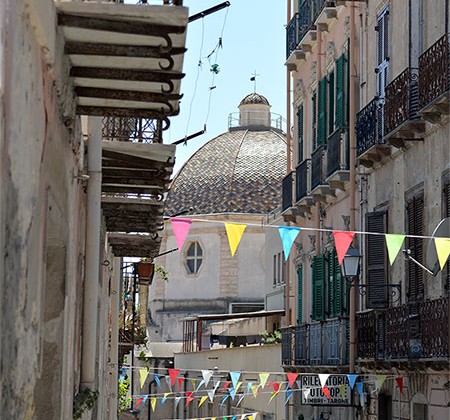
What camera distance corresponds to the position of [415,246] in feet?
61.7

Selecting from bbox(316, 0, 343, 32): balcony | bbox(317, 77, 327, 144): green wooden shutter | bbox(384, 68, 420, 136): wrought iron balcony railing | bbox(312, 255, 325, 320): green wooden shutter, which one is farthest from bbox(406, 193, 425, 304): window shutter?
bbox(316, 0, 343, 32): balcony

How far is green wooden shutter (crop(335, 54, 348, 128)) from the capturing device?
2353cm

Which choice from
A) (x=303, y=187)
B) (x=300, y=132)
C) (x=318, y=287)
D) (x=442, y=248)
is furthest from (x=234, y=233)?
(x=300, y=132)

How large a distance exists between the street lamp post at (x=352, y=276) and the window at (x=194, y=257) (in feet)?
131

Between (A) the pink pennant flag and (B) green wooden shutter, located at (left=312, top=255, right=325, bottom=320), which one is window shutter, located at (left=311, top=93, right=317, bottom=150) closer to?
(B) green wooden shutter, located at (left=312, top=255, right=325, bottom=320)

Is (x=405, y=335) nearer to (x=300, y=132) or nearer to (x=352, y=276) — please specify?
(x=352, y=276)

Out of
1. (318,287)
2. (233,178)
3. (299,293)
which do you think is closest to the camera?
(318,287)

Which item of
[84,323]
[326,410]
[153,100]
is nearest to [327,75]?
[326,410]

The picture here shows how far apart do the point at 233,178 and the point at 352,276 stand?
4323 centimetres

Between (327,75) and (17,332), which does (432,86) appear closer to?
(327,75)

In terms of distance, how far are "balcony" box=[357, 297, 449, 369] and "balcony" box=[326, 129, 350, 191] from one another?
2987 millimetres

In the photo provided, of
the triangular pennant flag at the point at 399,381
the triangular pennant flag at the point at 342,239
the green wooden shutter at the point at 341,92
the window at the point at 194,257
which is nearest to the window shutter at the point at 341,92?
the green wooden shutter at the point at 341,92

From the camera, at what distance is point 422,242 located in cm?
1827

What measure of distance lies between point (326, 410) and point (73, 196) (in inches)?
667
